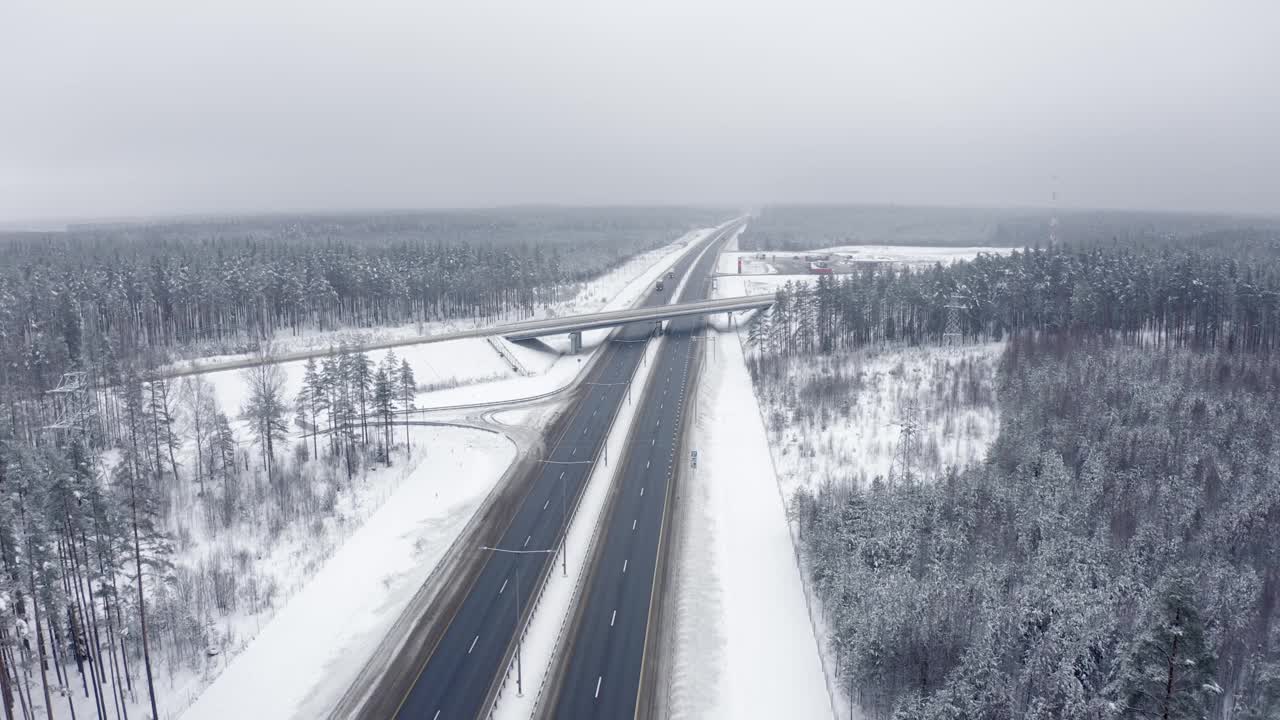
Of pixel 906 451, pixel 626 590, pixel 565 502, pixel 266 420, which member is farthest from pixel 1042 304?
pixel 266 420

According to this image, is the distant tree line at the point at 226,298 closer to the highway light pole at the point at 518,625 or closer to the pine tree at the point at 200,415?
the pine tree at the point at 200,415

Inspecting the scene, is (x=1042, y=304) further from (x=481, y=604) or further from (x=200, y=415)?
(x=200, y=415)

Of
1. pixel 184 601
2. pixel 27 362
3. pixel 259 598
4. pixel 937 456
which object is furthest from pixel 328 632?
pixel 27 362

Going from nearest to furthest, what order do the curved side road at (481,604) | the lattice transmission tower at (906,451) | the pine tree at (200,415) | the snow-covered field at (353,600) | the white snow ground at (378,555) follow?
1. the curved side road at (481,604)
2. the snow-covered field at (353,600)
3. the white snow ground at (378,555)
4. the lattice transmission tower at (906,451)
5. the pine tree at (200,415)

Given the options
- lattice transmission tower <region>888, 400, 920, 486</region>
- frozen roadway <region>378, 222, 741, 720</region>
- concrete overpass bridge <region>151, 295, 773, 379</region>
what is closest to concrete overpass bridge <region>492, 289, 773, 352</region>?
concrete overpass bridge <region>151, 295, 773, 379</region>

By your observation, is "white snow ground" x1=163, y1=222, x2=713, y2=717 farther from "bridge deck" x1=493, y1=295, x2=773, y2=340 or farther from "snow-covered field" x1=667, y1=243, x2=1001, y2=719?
"snow-covered field" x1=667, y1=243, x2=1001, y2=719

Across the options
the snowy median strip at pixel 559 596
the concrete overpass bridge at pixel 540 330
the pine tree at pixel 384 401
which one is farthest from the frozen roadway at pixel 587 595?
the concrete overpass bridge at pixel 540 330

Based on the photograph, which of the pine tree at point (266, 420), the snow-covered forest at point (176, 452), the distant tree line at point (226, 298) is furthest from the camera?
the distant tree line at point (226, 298)
